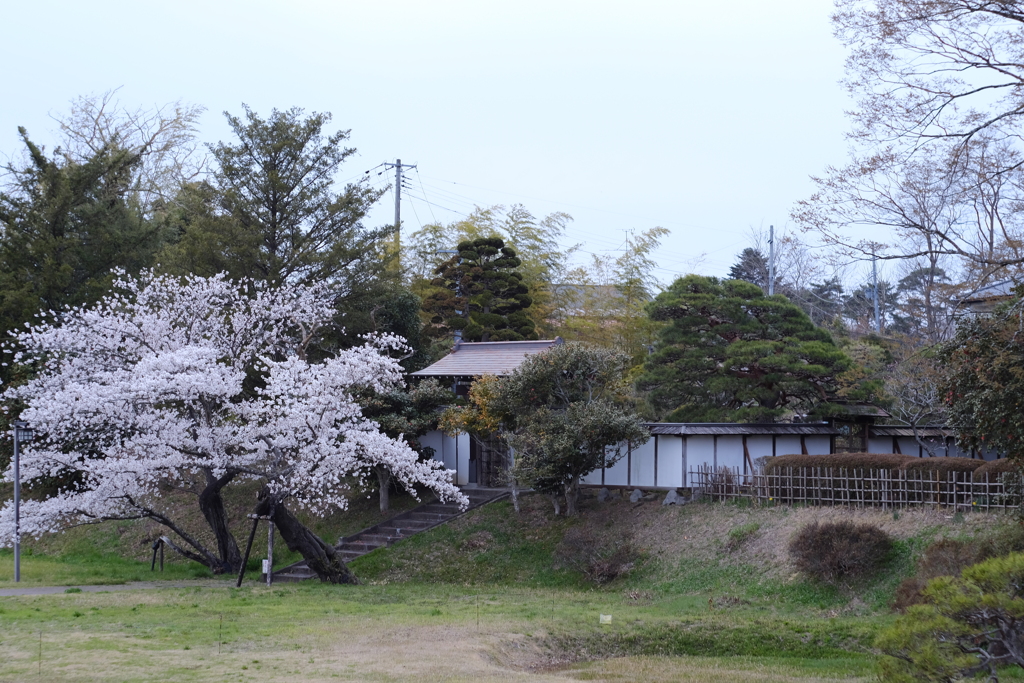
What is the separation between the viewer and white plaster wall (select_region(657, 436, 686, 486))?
19.5 meters

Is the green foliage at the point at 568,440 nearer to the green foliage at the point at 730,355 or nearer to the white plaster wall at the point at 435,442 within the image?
the green foliage at the point at 730,355

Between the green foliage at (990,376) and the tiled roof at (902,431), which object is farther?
the tiled roof at (902,431)

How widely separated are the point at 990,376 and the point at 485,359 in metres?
14.1

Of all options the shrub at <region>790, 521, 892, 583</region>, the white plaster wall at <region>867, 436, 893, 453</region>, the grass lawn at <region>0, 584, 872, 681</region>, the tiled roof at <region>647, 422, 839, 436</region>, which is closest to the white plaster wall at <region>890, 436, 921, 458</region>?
the white plaster wall at <region>867, 436, 893, 453</region>

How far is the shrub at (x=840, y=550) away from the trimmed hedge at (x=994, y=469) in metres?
1.91

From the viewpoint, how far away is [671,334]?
2059 cm

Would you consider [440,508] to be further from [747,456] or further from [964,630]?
[964,630]

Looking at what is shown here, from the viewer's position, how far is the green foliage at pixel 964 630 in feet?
20.9

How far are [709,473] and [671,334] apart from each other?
3.60m

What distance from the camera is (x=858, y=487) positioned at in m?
16.2

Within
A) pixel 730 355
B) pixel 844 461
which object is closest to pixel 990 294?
pixel 844 461

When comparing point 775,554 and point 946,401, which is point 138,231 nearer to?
point 775,554

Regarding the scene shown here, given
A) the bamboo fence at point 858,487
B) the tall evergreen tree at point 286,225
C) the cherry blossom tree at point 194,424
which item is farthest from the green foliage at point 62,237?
the bamboo fence at point 858,487

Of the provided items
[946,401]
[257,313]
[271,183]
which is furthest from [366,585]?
[271,183]
